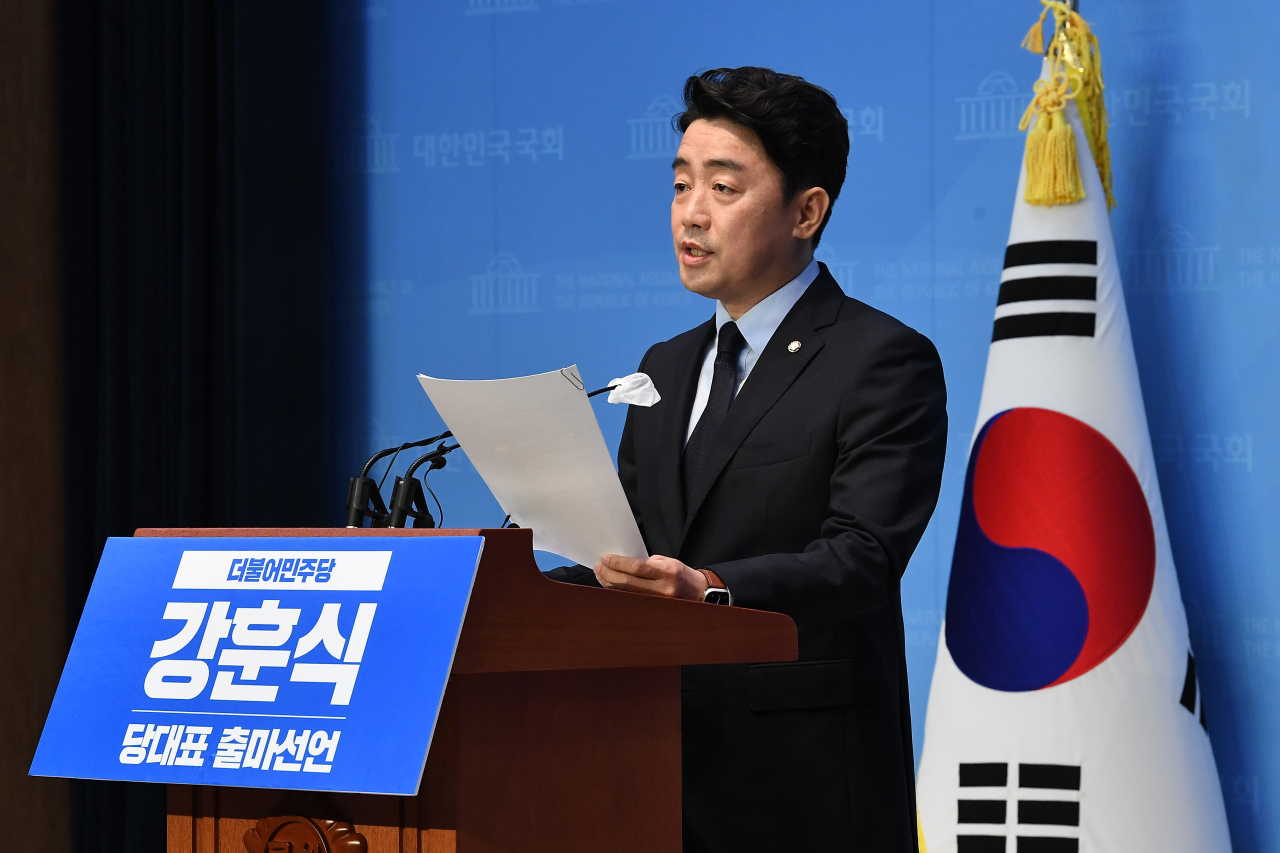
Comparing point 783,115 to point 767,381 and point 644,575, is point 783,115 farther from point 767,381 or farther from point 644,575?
point 644,575

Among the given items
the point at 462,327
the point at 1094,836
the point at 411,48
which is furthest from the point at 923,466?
the point at 411,48

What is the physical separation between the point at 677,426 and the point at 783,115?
1.38 ft

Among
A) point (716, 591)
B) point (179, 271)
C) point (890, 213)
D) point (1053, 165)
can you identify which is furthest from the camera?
point (179, 271)

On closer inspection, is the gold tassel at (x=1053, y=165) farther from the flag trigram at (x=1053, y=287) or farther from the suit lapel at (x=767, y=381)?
the suit lapel at (x=767, y=381)

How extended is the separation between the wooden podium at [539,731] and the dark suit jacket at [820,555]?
0.22 m

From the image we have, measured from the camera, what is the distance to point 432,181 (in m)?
3.37

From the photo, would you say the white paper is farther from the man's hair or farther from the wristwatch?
the man's hair

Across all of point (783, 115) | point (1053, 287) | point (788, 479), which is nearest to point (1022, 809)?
point (1053, 287)

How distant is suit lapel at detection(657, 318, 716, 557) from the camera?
153 centimetres

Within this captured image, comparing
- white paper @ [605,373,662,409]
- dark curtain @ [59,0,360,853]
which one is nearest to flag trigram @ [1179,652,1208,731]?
white paper @ [605,373,662,409]

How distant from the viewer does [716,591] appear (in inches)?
48.0

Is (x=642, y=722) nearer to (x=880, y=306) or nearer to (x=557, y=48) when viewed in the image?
(x=880, y=306)

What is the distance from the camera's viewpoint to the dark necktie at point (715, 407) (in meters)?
1.53

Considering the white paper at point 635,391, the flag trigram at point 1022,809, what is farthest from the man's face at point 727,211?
the flag trigram at point 1022,809
